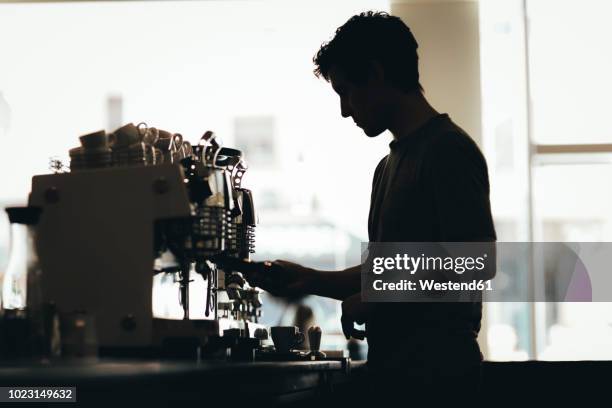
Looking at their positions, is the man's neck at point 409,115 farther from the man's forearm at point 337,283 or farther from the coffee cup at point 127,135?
the coffee cup at point 127,135

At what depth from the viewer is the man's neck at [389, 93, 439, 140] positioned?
198 cm

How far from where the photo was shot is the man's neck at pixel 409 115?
1.98m

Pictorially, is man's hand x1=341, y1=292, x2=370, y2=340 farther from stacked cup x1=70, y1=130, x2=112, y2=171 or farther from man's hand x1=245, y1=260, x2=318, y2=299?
stacked cup x1=70, y1=130, x2=112, y2=171

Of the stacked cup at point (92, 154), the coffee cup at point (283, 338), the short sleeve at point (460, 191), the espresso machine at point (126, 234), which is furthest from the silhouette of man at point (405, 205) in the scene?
the stacked cup at point (92, 154)

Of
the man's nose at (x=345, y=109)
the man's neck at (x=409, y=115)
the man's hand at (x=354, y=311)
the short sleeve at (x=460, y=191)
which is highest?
the man's nose at (x=345, y=109)

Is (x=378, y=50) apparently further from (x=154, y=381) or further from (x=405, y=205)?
(x=154, y=381)

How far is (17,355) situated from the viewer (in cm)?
134

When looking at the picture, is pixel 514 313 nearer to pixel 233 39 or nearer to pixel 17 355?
pixel 233 39

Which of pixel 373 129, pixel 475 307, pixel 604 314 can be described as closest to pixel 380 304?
pixel 475 307

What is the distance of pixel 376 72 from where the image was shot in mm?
2006

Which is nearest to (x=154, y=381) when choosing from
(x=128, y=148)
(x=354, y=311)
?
(x=128, y=148)

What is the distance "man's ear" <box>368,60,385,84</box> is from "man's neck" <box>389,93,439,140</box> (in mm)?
62

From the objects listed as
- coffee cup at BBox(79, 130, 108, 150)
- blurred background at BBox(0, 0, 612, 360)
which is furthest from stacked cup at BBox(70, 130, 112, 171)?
blurred background at BBox(0, 0, 612, 360)

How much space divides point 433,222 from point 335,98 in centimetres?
495
